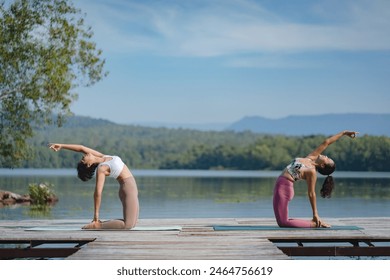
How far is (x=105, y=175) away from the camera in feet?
33.2

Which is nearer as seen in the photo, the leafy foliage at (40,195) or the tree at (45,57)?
the tree at (45,57)

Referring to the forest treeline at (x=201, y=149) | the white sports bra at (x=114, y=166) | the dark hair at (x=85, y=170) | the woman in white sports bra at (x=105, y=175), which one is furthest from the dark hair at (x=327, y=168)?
the forest treeline at (x=201, y=149)

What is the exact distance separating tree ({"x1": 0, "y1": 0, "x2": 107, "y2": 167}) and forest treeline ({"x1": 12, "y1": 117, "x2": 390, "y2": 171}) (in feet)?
95.1

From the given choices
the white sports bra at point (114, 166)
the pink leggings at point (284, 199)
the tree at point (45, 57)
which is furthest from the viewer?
the tree at point (45, 57)

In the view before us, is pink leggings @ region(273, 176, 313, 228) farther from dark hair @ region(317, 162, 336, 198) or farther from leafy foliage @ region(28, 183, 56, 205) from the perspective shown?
leafy foliage @ region(28, 183, 56, 205)

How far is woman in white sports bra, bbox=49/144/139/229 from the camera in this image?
33.0ft

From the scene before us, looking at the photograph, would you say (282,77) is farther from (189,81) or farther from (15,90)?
(15,90)

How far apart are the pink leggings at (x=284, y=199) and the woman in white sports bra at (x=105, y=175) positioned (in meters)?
1.78

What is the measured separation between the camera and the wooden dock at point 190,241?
840cm

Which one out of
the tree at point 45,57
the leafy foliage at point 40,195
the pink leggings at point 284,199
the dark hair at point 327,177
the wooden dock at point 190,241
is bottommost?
the leafy foliage at point 40,195

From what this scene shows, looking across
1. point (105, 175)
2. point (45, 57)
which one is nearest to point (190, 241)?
point (105, 175)

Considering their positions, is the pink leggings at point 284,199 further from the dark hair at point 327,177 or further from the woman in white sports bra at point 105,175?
the woman in white sports bra at point 105,175

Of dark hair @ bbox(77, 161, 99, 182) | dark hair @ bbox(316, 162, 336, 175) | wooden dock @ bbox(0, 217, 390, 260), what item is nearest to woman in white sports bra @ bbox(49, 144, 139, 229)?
dark hair @ bbox(77, 161, 99, 182)
